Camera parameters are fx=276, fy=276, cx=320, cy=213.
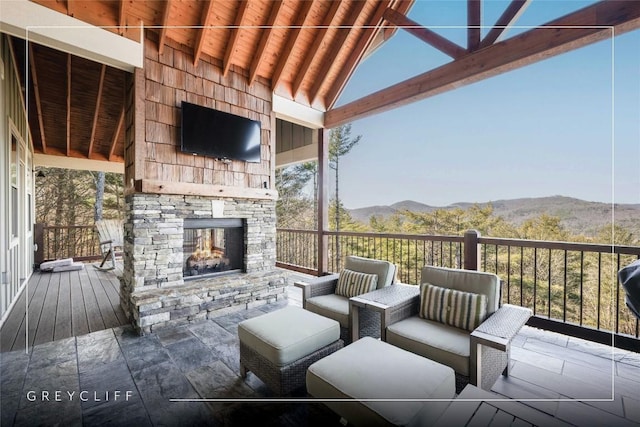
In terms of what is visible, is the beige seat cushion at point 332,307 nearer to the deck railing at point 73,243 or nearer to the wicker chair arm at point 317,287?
the wicker chair arm at point 317,287

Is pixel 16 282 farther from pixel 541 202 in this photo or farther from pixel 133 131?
pixel 541 202

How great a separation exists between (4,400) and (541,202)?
10952mm

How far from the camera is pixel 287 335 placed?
6.86ft

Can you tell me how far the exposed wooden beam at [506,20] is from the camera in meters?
3.17

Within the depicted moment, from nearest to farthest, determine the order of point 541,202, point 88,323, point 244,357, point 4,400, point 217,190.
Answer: point 4,400, point 244,357, point 88,323, point 217,190, point 541,202

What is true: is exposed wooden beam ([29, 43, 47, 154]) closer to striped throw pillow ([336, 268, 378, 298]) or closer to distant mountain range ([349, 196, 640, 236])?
striped throw pillow ([336, 268, 378, 298])

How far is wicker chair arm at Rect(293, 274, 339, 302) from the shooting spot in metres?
3.15

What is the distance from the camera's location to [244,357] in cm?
227

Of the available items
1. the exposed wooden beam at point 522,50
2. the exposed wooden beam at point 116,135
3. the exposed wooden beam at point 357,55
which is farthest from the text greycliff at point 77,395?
the exposed wooden beam at point 116,135

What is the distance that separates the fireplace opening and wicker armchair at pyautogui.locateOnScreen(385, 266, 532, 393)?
2.91 meters

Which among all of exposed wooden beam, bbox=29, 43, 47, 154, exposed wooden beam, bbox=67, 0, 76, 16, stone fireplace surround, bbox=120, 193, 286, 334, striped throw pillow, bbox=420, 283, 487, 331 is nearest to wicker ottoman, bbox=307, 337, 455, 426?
striped throw pillow, bbox=420, 283, 487, 331

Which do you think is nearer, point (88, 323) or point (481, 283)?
point (481, 283)

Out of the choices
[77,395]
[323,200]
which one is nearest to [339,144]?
[323,200]

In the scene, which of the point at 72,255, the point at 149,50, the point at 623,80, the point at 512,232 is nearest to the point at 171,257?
the point at 149,50
